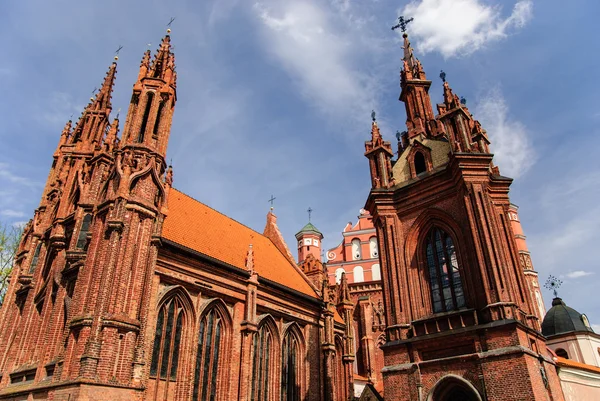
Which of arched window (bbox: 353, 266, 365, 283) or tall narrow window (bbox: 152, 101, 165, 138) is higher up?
arched window (bbox: 353, 266, 365, 283)

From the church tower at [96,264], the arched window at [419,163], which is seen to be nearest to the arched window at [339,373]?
the arched window at [419,163]

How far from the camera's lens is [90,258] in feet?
51.2

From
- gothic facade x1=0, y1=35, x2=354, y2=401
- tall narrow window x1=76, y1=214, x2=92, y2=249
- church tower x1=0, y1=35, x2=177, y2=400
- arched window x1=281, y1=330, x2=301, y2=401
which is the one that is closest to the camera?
church tower x1=0, y1=35, x2=177, y2=400

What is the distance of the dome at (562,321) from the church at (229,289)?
2296 centimetres

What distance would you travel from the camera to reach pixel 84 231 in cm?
1803

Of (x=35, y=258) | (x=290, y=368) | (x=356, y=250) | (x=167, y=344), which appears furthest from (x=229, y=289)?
(x=356, y=250)

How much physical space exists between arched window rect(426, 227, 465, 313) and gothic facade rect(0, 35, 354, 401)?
8017 mm

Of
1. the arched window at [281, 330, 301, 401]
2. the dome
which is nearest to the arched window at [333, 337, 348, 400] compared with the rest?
the arched window at [281, 330, 301, 401]

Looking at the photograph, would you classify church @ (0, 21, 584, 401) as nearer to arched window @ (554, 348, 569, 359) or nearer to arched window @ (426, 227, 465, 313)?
arched window @ (426, 227, 465, 313)

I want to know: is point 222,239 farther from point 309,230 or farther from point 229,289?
point 309,230

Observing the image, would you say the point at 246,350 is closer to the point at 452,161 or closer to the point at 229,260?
the point at 229,260

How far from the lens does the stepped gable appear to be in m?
20.6

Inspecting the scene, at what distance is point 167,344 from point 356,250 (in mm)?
→ 30497

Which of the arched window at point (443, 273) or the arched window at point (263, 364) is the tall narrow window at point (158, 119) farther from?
the arched window at point (443, 273)
